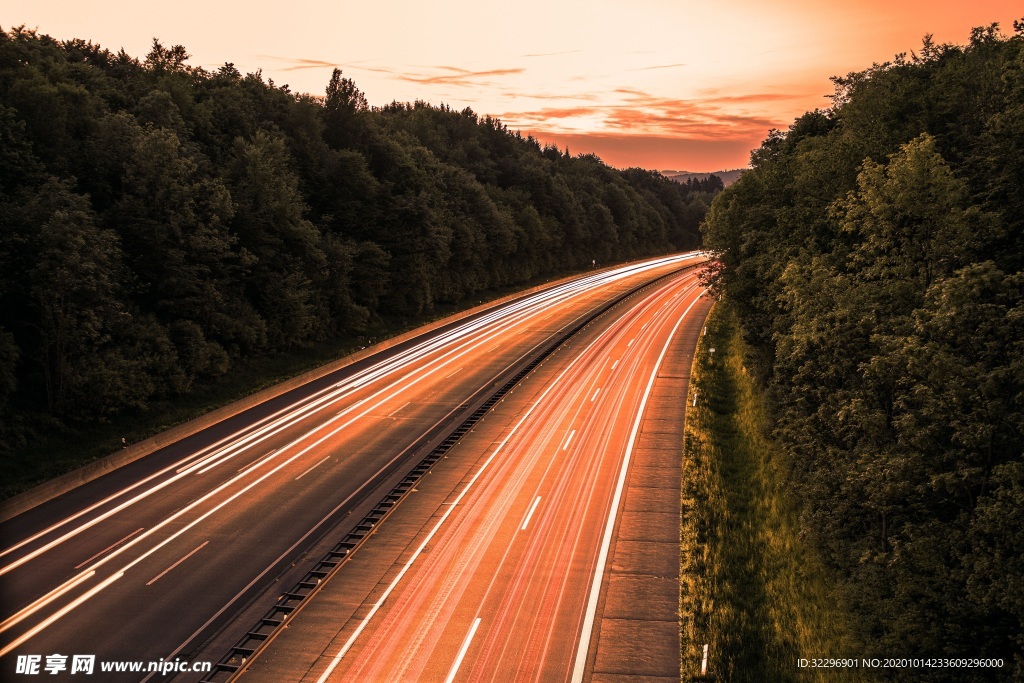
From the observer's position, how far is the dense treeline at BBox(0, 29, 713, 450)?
38.5 meters

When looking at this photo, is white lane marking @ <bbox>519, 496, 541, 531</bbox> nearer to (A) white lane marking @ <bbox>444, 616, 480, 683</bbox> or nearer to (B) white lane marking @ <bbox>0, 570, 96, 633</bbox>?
(A) white lane marking @ <bbox>444, 616, 480, 683</bbox>

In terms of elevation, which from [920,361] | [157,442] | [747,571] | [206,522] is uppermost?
[920,361]

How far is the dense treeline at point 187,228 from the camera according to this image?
126ft

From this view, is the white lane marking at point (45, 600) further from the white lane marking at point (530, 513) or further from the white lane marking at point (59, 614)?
the white lane marking at point (530, 513)

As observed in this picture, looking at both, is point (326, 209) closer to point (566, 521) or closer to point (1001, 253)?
point (566, 521)

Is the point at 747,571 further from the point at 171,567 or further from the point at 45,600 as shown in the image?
the point at 45,600

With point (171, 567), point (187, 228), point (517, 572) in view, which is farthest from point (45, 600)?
point (187, 228)

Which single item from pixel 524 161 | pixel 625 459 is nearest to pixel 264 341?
pixel 625 459

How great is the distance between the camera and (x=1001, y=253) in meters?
27.2

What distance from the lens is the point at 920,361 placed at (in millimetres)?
20281

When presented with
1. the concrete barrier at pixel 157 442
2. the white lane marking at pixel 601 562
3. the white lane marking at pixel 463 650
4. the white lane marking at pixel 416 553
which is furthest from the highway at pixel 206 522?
the white lane marking at pixel 463 650

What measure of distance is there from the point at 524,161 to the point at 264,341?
83367 mm

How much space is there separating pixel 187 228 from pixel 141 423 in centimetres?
1509

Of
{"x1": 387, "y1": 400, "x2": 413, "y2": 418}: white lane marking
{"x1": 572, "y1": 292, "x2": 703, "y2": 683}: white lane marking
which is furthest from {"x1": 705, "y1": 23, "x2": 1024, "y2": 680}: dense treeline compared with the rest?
{"x1": 387, "y1": 400, "x2": 413, "y2": 418}: white lane marking
